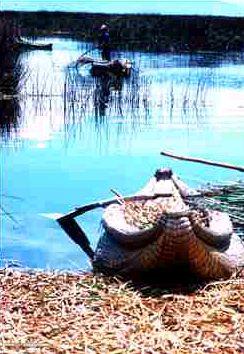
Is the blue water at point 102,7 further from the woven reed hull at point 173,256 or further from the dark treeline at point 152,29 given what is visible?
the woven reed hull at point 173,256

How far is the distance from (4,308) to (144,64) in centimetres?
2337

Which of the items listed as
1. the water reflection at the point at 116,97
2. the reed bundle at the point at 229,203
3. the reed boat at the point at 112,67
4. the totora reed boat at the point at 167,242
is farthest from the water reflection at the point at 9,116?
the totora reed boat at the point at 167,242

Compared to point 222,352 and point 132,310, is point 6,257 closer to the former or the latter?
point 132,310

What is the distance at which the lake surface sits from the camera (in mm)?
7602

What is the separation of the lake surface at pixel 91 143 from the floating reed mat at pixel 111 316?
59.9 inches

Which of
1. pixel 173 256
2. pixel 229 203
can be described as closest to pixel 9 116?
pixel 229 203

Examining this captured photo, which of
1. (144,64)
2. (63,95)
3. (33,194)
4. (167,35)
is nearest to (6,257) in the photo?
(33,194)

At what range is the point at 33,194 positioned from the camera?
903 centimetres

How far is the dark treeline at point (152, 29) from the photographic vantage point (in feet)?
127

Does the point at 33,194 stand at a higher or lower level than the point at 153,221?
lower

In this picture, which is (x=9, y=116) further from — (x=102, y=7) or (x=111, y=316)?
(x=102, y=7)

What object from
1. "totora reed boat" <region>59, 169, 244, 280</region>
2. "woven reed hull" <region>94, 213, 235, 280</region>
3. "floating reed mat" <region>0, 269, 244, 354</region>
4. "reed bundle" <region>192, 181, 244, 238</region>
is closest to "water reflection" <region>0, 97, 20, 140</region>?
"reed bundle" <region>192, 181, 244, 238</region>

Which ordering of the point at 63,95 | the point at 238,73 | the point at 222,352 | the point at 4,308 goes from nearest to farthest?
the point at 222,352 → the point at 4,308 → the point at 63,95 → the point at 238,73

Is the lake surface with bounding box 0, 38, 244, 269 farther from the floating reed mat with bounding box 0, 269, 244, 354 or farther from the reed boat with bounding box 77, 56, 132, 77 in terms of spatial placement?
the floating reed mat with bounding box 0, 269, 244, 354
